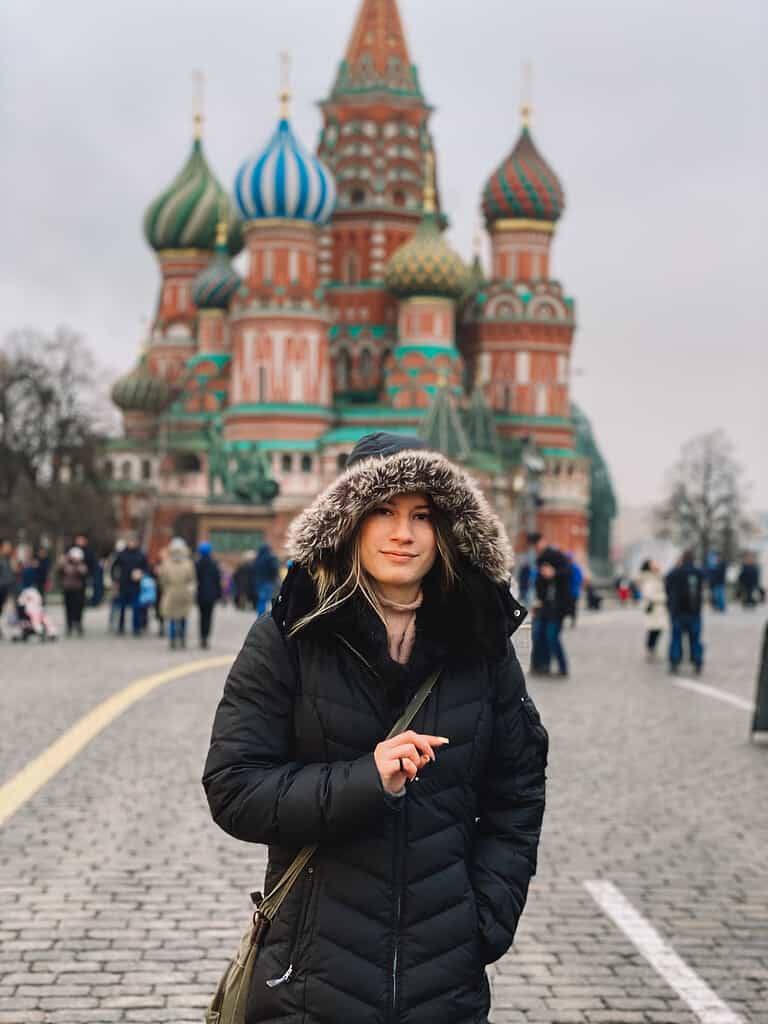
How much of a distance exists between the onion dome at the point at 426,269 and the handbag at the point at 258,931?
238ft

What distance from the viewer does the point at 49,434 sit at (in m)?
59.1

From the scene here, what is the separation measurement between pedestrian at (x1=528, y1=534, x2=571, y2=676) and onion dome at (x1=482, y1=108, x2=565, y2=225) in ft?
209

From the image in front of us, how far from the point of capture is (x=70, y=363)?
2360 inches

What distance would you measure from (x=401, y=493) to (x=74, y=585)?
22.4 meters

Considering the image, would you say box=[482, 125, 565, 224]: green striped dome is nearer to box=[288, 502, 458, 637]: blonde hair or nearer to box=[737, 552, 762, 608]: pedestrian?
box=[737, 552, 762, 608]: pedestrian

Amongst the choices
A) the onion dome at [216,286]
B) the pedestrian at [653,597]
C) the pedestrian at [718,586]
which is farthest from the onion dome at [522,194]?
the pedestrian at [653,597]

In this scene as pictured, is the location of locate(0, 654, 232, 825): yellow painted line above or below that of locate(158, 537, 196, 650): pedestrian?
below

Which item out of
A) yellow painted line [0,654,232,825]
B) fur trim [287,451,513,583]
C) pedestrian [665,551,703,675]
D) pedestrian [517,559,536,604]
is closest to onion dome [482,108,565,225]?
pedestrian [517,559,536,604]

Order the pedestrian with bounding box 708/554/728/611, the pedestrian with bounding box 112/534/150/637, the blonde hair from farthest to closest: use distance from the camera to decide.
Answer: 1. the pedestrian with bounding box 708/554/728/611
2. the pedestrian with bounding box 112/534/150/637
3. the blonde hair

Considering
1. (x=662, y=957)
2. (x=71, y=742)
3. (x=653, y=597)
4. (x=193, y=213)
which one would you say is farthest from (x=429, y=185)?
(x=662, y=957)

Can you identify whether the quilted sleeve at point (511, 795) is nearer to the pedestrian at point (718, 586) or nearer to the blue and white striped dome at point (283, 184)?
the pedestrian at point (718, 586)

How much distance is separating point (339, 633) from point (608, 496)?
101321 millimetres

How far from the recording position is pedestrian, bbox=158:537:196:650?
73.1 feet

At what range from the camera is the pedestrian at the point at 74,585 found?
25.1 metres
